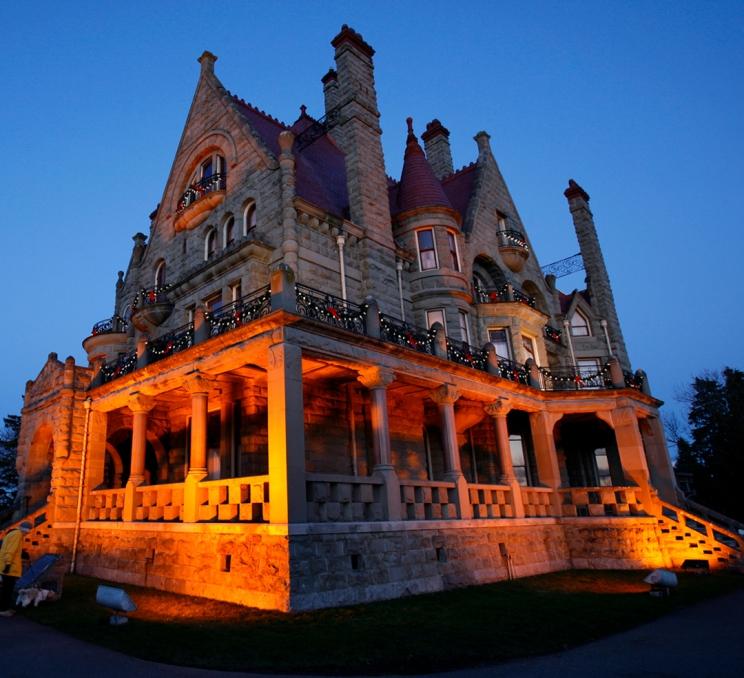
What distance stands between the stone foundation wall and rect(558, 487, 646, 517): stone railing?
1250 cm

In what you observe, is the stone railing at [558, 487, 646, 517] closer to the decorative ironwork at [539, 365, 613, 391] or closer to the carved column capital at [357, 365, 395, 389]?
the decorative ironwork at [539, 365, 613, 391]

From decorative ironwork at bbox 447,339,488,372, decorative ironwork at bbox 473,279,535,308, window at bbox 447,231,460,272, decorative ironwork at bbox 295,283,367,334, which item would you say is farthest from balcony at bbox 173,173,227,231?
decorative ironwork at bbox 473,279,535,308

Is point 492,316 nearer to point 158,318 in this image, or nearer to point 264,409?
point 264,409

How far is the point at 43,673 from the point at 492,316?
66.2 feet

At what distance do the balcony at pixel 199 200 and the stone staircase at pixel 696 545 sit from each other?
792 inches

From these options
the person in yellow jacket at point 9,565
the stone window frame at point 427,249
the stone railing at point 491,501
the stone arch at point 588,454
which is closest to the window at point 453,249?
the stone window frame at point 427,249

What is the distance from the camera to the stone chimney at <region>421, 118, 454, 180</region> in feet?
108

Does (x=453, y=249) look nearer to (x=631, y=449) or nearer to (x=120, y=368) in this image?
(x=631, y=449)

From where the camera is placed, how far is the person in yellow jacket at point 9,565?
11016 mm

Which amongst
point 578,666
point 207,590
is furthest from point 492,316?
point 578,666

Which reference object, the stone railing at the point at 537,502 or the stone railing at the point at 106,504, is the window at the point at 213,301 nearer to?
the stone railing at the point at 106,504

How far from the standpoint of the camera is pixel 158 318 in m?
22.5

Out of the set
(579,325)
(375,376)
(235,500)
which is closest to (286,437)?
(235,500)

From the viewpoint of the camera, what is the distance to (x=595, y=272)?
32.0 m
